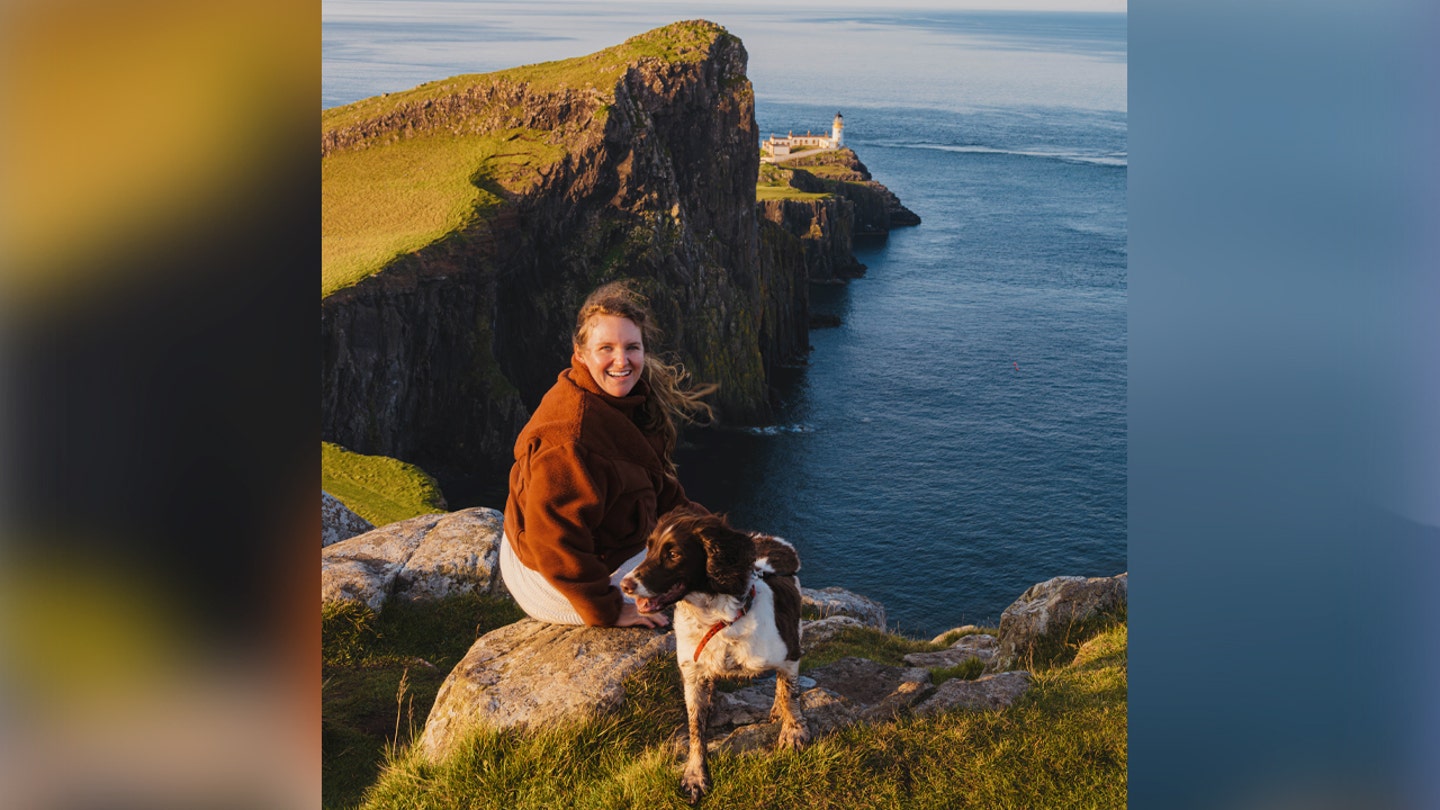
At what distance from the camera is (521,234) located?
56.5 metres

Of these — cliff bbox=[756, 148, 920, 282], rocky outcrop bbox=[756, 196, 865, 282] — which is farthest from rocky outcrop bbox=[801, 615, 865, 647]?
rocky outcrop bbox=[756, 196, 865, 282]

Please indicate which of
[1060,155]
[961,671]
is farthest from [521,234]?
[1060,155]

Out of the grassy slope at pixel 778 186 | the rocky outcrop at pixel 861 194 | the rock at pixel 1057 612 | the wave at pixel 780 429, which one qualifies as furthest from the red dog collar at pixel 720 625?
the rocky outcrop at pixel 861 194

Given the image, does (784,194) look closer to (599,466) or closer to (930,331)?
(930,331)

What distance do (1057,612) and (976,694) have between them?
4152 millimetres

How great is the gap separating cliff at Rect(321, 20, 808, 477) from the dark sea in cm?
260

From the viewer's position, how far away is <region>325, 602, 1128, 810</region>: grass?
4.86 m

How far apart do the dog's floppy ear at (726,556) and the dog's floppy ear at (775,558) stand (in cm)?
34

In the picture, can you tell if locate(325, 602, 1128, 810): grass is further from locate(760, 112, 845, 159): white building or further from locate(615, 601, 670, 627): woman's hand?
locate(760, 112, 845, 159): white building

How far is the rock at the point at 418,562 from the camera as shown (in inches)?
337
